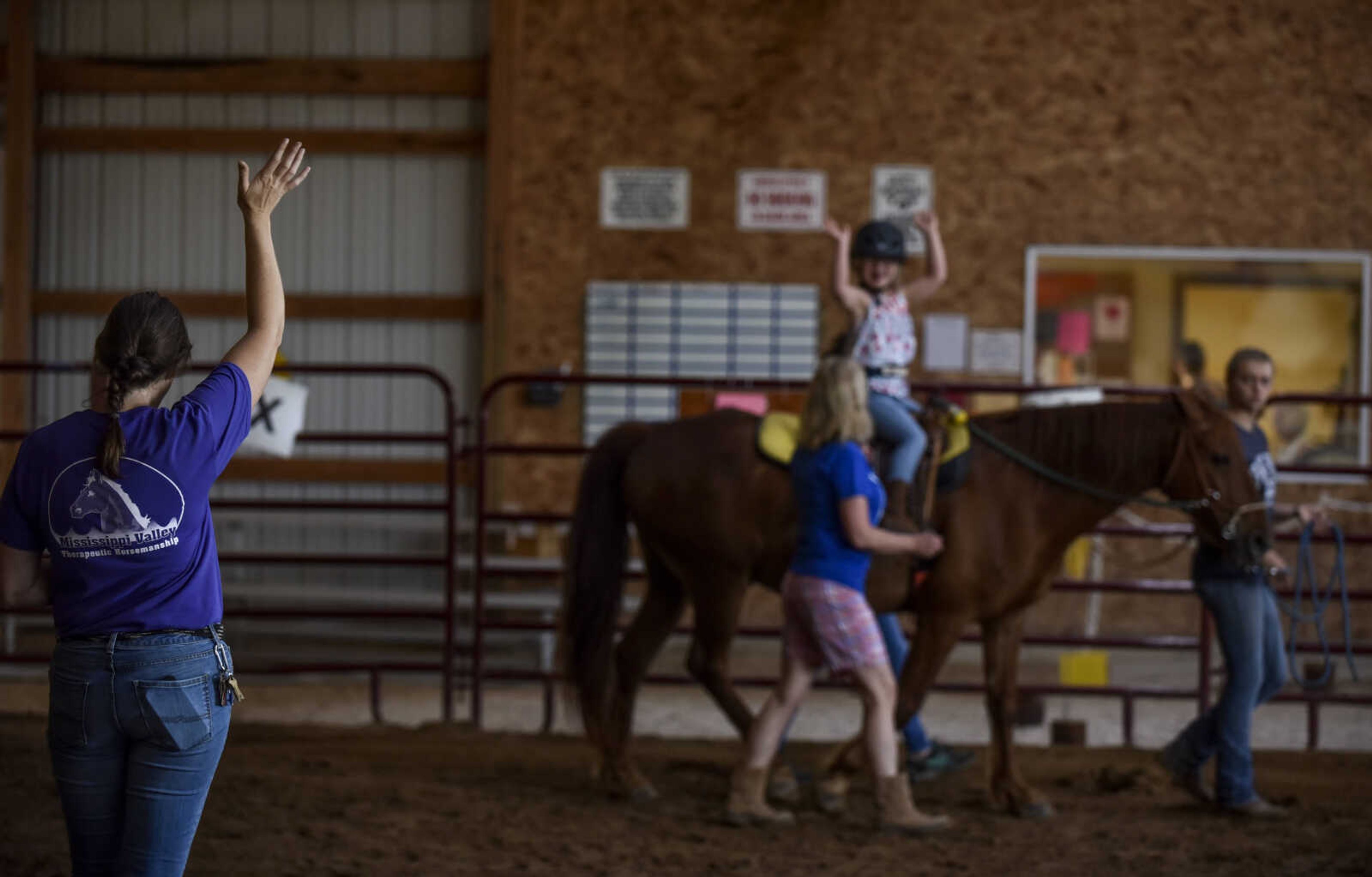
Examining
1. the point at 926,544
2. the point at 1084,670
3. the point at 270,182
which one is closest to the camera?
the point at 270,182

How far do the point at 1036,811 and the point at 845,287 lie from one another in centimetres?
195

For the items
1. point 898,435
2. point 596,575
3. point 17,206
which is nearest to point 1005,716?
point 898,435

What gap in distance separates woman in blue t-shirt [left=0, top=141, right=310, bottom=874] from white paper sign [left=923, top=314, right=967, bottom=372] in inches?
260

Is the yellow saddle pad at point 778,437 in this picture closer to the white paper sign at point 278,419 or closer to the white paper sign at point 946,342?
the white paper sign at point 278,419

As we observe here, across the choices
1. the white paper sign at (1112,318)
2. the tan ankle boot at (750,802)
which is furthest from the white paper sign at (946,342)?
the tan ankle boot at (750,802)

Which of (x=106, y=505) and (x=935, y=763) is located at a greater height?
(x=106, y=505)

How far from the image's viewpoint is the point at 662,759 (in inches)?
220

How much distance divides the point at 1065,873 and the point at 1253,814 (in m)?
1.09

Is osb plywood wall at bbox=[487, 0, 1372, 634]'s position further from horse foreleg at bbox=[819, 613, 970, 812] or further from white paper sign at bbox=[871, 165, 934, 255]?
horse foreleg at bbox=[819, 613, 970, 812]

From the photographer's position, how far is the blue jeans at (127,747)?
212cm

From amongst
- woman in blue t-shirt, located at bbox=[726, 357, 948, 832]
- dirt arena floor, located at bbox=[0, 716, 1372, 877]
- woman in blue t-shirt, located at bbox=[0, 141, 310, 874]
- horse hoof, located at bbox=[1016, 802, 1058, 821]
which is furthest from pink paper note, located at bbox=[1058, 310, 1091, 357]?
woman in blue t-shirt, located at bbox=[0, 141, 310, 874]

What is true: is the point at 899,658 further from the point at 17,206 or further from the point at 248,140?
the point at 17,206

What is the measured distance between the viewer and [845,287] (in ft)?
15.4

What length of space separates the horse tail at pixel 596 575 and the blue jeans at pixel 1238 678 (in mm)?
2100
